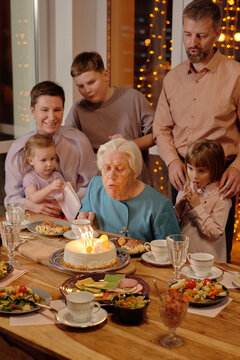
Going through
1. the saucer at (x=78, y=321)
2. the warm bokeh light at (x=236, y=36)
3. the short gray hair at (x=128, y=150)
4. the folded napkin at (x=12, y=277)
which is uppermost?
the warm bokeh light at (x=236, y=36)

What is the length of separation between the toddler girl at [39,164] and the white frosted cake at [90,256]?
1238 mm

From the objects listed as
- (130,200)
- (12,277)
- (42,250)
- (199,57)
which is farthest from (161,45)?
(12,277)

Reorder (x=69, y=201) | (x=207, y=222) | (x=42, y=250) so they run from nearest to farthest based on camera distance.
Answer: (x=42, y=250)
(x=207, y=222)
(x=69, y=201)

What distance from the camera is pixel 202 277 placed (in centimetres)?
197

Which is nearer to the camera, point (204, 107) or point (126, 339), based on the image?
point (126, 339)

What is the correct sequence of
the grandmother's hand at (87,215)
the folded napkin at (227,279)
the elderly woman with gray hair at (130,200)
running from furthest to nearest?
the grandmother's hand at (87,215) → the elderly woman with gray hair at (130,200) → the folded napkin at (227,279)

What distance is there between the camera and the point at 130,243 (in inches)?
91.7

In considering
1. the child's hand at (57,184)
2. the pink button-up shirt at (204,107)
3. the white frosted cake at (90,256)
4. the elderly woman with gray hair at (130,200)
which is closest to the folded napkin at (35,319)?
the white frosted cake at (90,256)

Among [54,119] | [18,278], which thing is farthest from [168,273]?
[54,119]

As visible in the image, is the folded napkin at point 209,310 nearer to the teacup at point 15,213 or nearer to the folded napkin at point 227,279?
the folded napkin at point 227,279

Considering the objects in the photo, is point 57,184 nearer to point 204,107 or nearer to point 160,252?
point 204,107

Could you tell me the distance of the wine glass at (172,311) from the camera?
4.78 ft

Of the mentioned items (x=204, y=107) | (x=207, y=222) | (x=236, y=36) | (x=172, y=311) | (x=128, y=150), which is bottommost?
(x=207, y=222)

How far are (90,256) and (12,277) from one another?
316 mm
